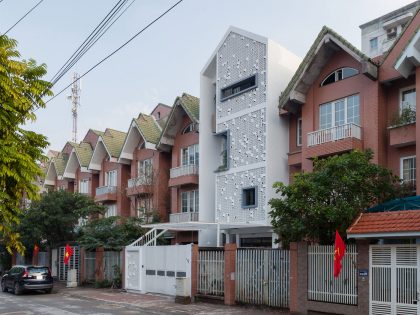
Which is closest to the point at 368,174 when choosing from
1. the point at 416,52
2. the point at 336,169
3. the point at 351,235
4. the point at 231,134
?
the point at 336,169

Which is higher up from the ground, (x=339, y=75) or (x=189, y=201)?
(x=339, y=75)

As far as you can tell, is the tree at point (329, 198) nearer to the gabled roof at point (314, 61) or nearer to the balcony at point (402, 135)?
the balcony at point (402, 135)

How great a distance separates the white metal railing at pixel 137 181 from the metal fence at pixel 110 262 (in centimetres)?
768

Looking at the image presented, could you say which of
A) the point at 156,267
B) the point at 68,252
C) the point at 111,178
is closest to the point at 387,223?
the point at 156,267

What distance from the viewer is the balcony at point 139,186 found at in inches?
1459

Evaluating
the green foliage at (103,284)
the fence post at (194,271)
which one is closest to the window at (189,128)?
the green foliage at (103,284)

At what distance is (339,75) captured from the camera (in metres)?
26.3

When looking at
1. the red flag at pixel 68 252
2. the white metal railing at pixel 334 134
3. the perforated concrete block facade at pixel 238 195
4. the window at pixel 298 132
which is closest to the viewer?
the white metal railing at pixel 334 134

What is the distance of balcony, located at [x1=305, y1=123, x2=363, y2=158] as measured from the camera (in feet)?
78.3

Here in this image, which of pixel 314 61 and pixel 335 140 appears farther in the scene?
pixel 314 61

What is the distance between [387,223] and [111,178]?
1224 inches

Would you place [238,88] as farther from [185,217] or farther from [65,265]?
[65,265]

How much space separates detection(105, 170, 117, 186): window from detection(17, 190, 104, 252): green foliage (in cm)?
670

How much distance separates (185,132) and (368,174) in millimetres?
19569
